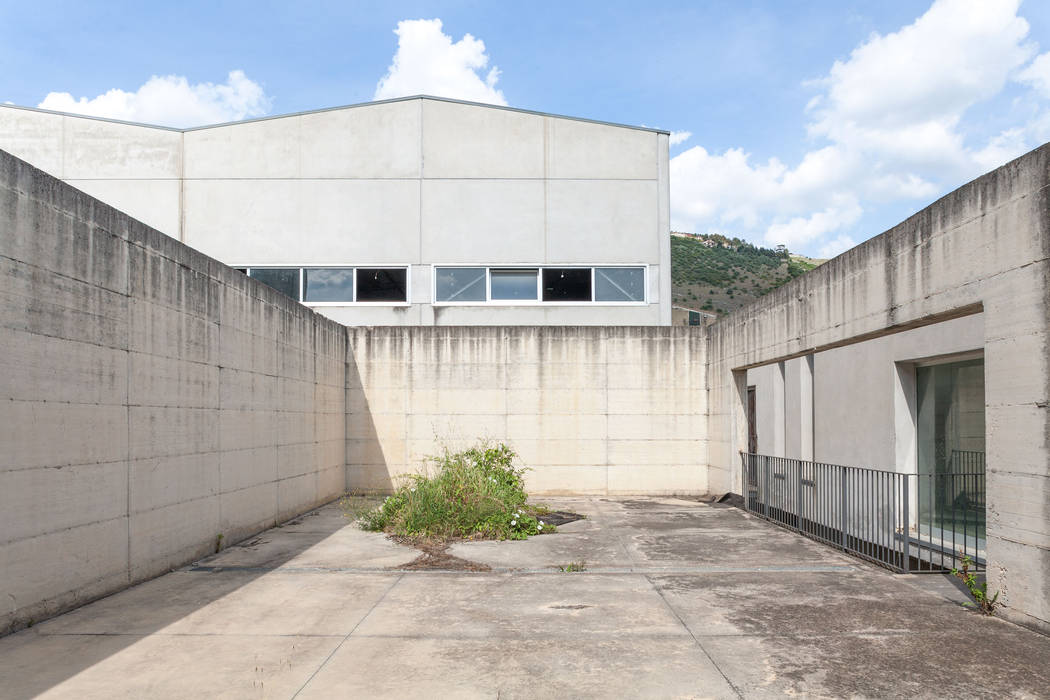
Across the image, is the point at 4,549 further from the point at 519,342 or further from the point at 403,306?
the point at 403,306

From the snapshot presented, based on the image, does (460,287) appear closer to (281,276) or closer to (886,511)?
(281,276)

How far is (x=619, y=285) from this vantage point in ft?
59.7

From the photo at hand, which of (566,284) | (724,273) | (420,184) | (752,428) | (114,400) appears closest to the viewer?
(114,400)

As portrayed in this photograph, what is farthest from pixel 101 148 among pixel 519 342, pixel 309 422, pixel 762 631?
pixel 762 631

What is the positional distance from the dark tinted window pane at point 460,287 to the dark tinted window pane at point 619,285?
2.79 meters

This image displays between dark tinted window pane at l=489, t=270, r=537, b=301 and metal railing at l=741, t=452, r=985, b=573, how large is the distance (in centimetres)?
742

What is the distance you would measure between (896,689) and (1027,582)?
2.29 m

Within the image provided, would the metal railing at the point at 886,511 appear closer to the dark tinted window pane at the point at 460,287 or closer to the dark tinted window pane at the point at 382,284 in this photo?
the dark tinted window pane at the point at 460,287

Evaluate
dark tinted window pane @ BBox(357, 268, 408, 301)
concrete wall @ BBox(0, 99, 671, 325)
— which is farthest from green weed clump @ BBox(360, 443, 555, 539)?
dark tinted window pane @ BBox(357, 268, 408, 301)

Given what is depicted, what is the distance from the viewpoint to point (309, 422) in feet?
44.1

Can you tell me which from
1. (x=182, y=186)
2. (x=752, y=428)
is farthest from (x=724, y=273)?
(x=182, y=186)

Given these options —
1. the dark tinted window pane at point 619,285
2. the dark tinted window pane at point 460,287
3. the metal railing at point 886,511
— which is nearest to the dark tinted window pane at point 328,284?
the dark tinted window pane at point 460,287

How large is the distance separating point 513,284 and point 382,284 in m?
3.16

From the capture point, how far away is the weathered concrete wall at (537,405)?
52.6ft
